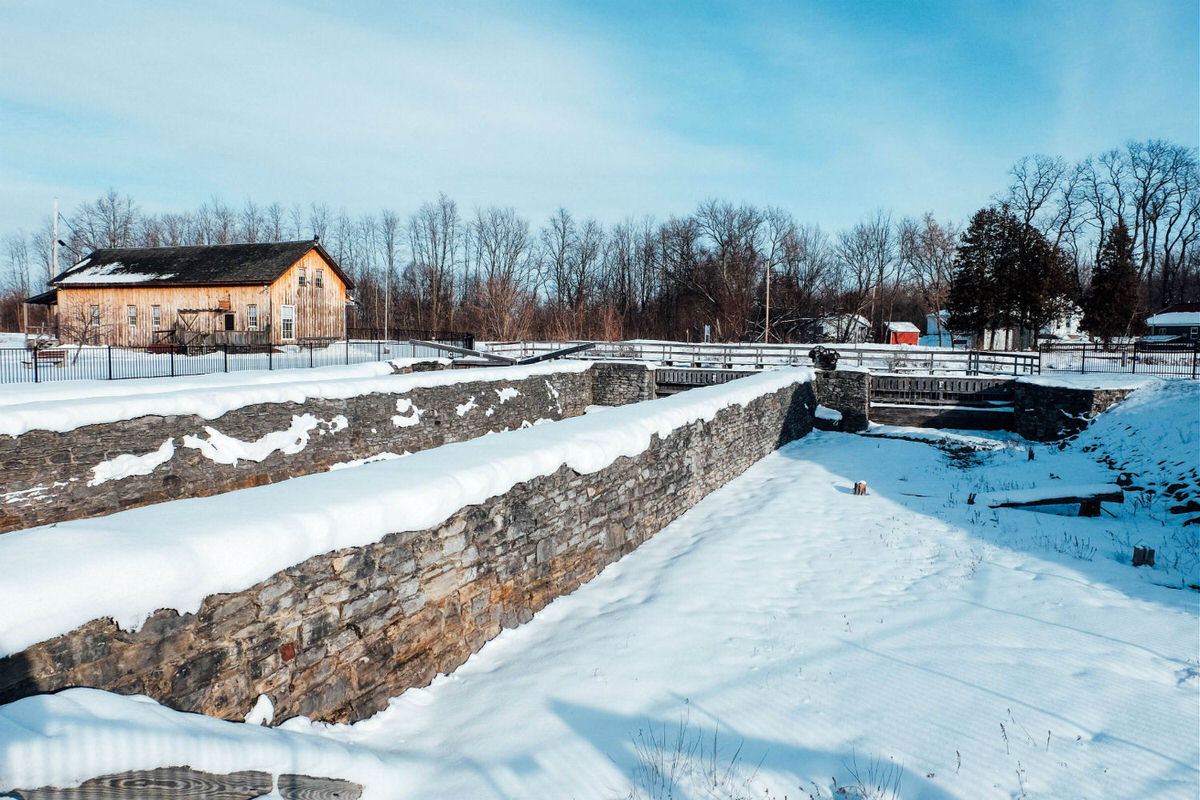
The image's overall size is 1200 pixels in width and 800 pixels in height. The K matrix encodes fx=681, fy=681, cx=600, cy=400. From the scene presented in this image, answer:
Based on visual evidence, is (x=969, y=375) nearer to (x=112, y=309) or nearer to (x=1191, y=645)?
(x=1191, y=645)

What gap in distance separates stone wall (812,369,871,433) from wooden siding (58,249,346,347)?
25.6 m

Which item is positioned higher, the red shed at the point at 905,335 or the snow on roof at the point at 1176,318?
the snow on roof at the point at 1176,318

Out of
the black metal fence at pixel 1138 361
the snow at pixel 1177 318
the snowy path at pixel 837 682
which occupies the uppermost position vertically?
the snow at pixel 1177 318

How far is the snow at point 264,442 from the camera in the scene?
10.1 m

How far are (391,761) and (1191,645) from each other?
222 inches

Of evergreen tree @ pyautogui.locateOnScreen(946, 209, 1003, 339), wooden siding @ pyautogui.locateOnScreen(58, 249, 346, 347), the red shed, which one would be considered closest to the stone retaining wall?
wooden siding @ pyautogui.locateOnScreen(58, 249, 346, 347)

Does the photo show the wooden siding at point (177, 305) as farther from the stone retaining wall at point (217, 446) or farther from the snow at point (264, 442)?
the snow at point (264, 442)

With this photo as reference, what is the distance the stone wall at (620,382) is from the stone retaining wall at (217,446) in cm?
703

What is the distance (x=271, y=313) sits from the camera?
109ft

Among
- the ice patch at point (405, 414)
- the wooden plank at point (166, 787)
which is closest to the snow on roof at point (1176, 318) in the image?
the ice patch at point (405, 414)

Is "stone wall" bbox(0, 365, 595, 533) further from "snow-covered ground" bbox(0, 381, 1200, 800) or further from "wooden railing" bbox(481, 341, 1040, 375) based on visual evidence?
"wooden railing" bbox(481, 341, 1040, 375)

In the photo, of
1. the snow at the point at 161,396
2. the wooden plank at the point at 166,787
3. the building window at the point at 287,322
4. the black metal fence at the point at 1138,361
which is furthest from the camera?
the building window at the point at 287,322

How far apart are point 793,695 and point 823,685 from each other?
264 millimetres

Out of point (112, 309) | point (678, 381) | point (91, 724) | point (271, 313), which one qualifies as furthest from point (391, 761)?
point (112, 309)
